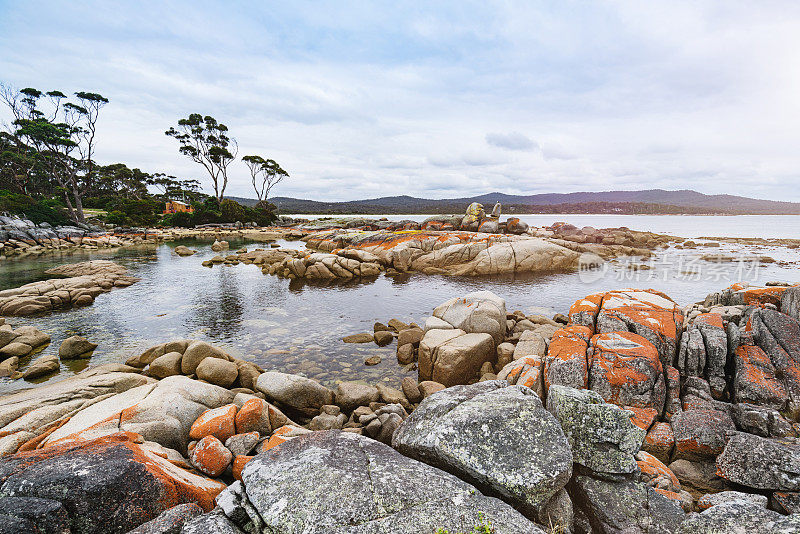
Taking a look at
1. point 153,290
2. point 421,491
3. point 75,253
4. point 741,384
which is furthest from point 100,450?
point 75,253

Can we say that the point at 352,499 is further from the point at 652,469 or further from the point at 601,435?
the point at 652,469

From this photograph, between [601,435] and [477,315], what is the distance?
1061 centimetres

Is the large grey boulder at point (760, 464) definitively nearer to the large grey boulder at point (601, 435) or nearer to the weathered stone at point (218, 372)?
the large grey boulder at point (601, 435)

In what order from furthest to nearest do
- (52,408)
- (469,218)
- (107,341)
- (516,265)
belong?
(469,218)
(516,265)
(107,341)
(52,408)

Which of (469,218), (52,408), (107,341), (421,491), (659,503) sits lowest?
(107,341)

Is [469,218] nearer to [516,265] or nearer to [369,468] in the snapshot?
[516,265]

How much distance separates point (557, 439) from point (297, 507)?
3.74m

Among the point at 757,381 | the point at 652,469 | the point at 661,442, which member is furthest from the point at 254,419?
the point at 757,381

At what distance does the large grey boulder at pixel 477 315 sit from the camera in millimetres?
15859

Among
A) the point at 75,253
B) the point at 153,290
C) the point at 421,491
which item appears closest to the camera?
the point at 421,491

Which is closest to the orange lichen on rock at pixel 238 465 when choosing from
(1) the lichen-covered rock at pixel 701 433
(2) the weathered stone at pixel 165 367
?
(2) the weathered stone at pixel 165 367

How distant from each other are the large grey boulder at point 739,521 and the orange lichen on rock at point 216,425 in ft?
28.0

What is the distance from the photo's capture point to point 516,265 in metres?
38.6

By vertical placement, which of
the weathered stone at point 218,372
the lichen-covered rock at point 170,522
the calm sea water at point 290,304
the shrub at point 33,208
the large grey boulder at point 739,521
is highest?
the shrub at point 33,208
